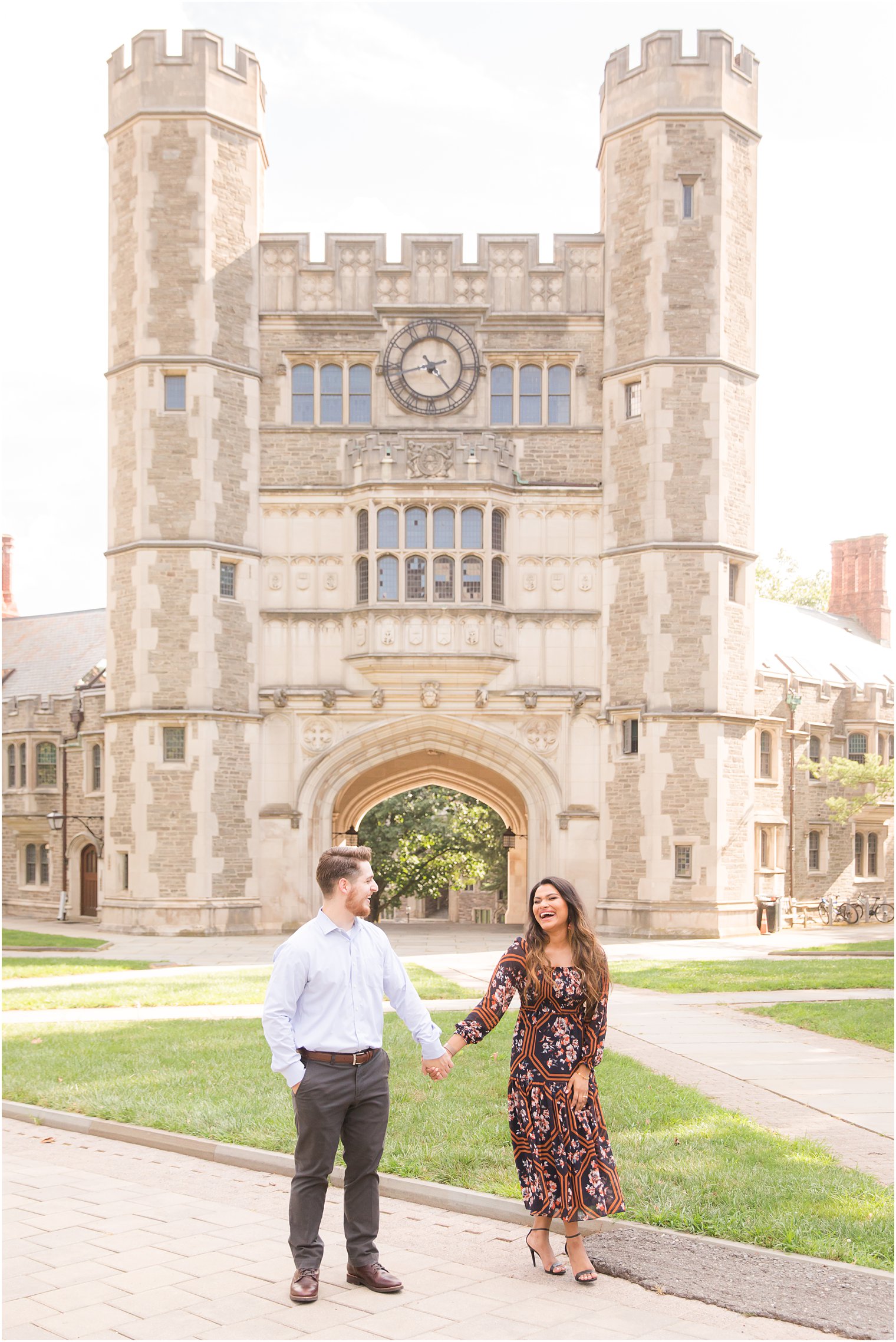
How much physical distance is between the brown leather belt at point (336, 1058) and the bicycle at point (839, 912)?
1158 inches

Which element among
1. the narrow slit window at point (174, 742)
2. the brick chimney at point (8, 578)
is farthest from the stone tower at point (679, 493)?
the brick chimney at point (8, 578)

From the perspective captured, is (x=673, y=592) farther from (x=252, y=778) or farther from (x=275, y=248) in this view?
(x=275, y=248)

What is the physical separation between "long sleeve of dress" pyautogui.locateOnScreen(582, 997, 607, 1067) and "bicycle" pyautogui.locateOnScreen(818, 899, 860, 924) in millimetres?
28897

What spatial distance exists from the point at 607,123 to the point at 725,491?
312 inches

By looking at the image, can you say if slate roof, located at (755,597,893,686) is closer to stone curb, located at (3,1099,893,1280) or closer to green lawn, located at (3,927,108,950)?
green lawn, located at (3,927,108,950)

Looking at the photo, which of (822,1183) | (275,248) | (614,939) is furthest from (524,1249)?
(275,248)

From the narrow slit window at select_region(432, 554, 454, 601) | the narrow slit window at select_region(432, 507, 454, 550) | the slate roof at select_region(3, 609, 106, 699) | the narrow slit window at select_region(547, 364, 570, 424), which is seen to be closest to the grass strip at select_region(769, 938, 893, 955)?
the narrow slit window at select_region(432, 554, 454, 601)

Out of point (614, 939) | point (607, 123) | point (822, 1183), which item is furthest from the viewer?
point (607, 123)

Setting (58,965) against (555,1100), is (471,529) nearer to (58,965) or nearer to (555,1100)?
(58,965)

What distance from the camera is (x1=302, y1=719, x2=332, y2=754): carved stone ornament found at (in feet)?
87.6

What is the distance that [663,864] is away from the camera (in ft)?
Answer: 83.0

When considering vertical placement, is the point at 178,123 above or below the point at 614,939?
above

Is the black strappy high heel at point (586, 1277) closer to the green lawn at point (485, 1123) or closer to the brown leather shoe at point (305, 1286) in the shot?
the green lawn at point (485, 1123)

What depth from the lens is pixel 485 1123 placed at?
8172 mm
